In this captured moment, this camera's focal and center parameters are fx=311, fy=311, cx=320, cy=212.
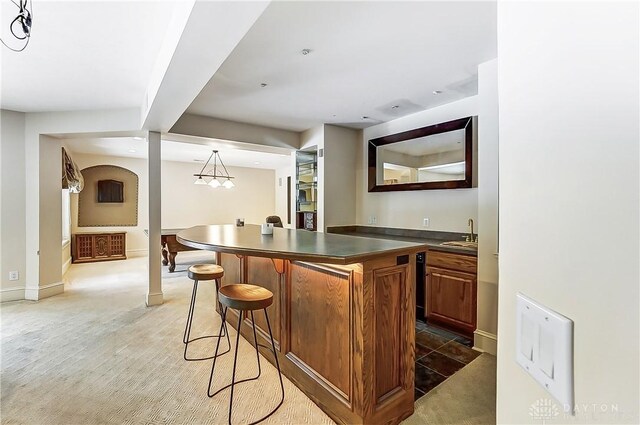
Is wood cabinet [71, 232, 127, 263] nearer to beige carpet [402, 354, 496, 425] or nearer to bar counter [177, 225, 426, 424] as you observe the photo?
bar counter [177, 225, 426, 424]

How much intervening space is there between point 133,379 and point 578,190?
2.87m

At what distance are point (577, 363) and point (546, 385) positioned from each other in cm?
7

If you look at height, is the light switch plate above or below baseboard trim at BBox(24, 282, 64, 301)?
above

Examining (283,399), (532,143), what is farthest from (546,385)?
(283,399)

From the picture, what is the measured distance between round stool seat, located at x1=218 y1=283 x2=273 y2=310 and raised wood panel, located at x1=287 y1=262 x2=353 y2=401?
11.2 inches

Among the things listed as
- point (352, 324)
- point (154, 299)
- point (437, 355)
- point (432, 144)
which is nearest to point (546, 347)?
point (352, 324)

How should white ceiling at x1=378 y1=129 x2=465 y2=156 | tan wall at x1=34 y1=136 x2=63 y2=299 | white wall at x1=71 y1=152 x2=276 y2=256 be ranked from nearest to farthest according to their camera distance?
1. white ceiling at x1=378 y1=129 x2=465 y2=156
2. tan wall at x1=34 y1=136 x2=63 y2=299
3. white wall at x1=71 y1=152 x2=276 y2=256

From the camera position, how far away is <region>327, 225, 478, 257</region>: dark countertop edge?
3.07m

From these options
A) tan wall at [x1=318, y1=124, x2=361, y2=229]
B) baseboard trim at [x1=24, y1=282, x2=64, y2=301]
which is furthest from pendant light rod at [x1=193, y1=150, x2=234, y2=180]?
baseboard trim at [x1=24, y1=282, x2=64, y2=301]

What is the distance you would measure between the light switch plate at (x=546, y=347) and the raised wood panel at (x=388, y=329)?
124 cm

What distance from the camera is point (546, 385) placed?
44 centimetres

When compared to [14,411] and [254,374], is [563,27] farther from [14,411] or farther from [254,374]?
[14,411]

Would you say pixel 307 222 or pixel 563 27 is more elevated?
pixel 563 27

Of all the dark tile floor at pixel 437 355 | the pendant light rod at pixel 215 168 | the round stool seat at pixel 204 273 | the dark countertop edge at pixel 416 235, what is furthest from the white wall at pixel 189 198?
the dark tile floor at pixel 437 355
